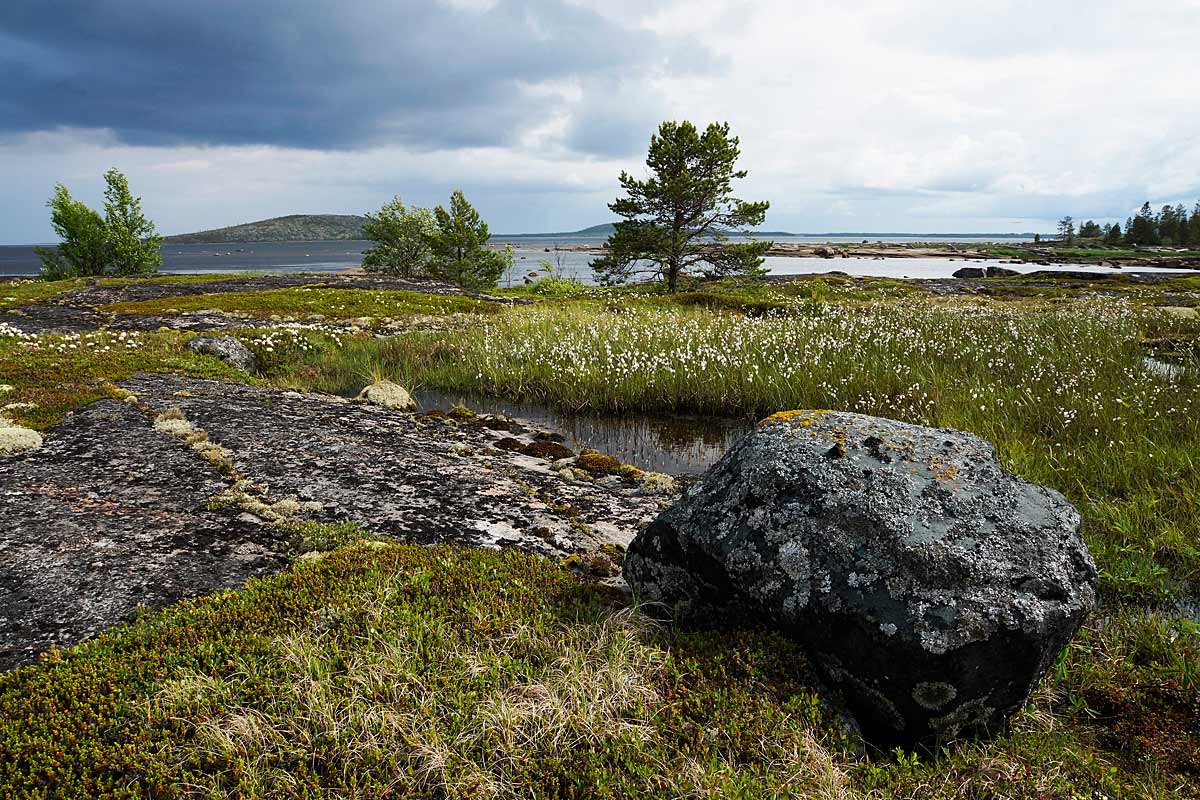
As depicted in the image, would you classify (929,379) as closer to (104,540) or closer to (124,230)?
(104,540)

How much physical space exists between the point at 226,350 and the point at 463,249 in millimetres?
36217

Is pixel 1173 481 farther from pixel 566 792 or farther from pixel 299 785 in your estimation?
pixel 299 785

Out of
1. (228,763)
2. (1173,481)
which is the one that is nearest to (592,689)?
(228,763)

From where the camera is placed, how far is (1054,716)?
348cm

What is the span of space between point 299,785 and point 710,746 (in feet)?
5.71

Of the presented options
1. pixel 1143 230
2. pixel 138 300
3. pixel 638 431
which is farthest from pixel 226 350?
pixel 1143 230

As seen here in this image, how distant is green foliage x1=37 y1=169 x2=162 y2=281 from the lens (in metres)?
45.8

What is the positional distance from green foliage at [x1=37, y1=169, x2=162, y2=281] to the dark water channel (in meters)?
49.3

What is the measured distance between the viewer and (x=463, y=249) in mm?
47656

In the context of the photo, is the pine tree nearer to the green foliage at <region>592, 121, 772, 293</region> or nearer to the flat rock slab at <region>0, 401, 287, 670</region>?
the green foliage at <region>592, 121, 772, 293</region>

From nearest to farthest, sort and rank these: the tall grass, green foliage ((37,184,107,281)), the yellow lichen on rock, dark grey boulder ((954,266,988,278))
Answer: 1. the yellow lichen on rock
2. the tall grass
3. green foliage ((37,184,107,281))
4. dark grey boulder ((954,266,988,278))

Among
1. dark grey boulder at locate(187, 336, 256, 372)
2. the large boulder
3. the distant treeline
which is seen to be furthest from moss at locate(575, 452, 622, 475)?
the distant treeline

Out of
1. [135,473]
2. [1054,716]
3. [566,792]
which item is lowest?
[1054,716]

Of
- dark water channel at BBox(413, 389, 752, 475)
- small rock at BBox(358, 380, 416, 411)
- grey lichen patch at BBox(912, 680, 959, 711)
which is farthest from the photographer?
small rock at BBox(358, 380, 416, 411)
